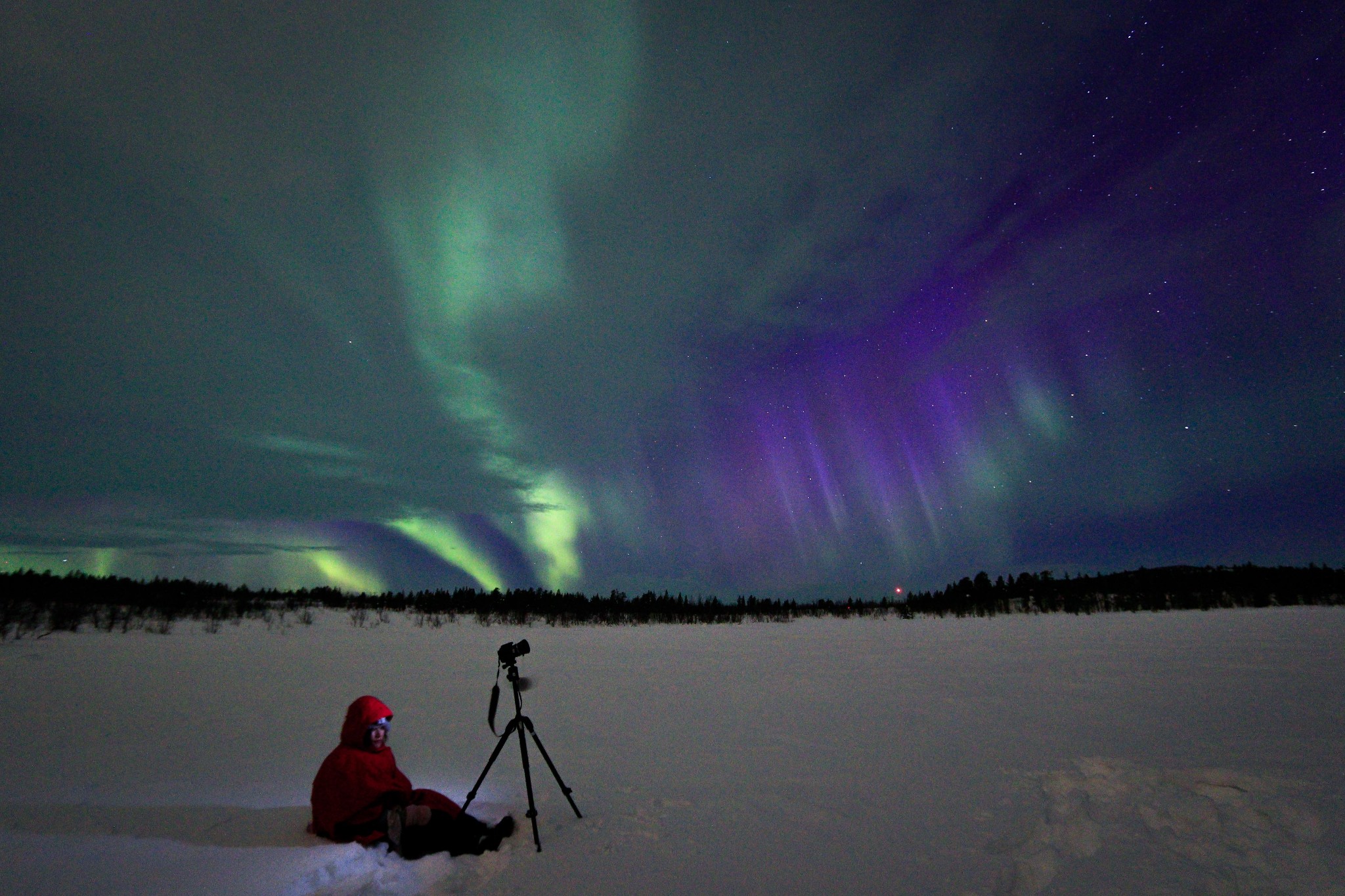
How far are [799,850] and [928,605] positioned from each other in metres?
59.5

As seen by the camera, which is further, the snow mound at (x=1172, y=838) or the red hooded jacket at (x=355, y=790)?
the red hooded jacket at (x=355, y=790)

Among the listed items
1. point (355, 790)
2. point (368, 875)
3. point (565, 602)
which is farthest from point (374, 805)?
point (565, 602)

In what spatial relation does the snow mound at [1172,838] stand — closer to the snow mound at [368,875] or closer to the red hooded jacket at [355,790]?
the snow mound at [368,875]

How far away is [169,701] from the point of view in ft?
37.8

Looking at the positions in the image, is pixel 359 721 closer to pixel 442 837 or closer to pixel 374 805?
pixel 374 805

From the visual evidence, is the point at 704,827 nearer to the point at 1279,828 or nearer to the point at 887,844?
the point at 887,844

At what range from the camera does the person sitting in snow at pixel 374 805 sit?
15.8ft

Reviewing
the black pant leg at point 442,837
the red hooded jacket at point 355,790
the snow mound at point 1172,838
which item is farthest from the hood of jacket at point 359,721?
the snow mound at point 1172,838

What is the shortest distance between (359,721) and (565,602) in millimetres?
54931

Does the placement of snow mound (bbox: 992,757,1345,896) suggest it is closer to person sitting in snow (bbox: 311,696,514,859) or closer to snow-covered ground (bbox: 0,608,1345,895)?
snow-covered ground (bbox: 0,608,1345,895)

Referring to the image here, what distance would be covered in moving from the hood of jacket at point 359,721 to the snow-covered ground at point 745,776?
804mm

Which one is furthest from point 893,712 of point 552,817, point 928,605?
point 928,605

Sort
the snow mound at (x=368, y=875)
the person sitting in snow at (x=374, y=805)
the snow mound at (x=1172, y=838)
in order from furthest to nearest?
1. the person sitting in snow at (x=374, y=805)
2. the snow mound at (x=368, y=875)
3. the snow mound at (x=1172, y=838)

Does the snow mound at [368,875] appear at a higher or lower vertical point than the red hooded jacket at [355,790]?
lower
